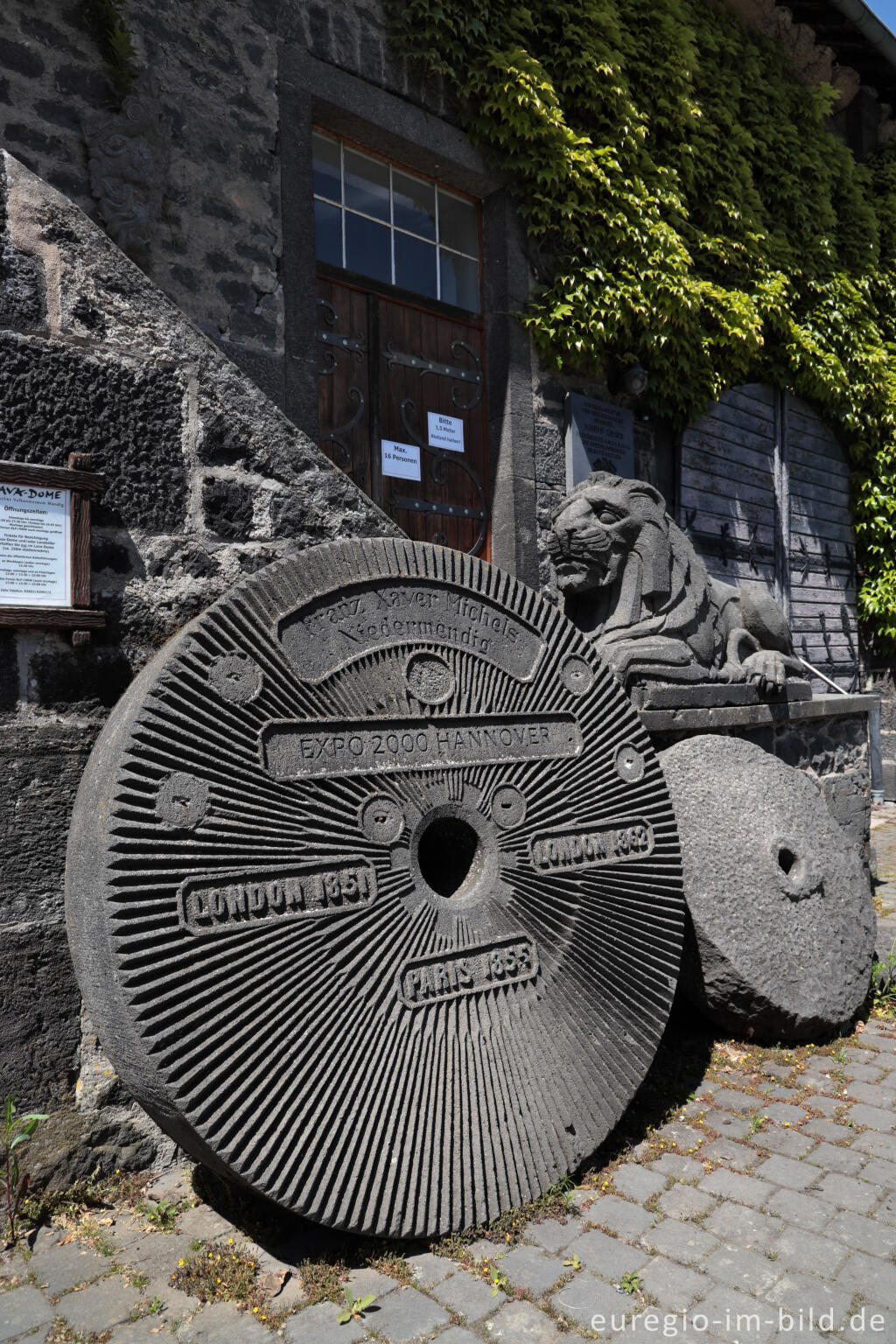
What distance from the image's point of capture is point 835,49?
855 centimetres

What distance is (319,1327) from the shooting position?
1744 millimetres

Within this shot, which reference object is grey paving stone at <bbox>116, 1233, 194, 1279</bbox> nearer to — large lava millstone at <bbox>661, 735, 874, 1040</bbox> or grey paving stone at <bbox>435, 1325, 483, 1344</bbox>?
grey paving stone at <bbox>435, 1325, 483, 1344</bbox>

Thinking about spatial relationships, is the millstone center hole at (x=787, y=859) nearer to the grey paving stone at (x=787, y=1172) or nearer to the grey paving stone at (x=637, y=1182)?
the grey paving stone at (x=787, y=1172)

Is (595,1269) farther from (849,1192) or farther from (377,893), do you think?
(377,893)

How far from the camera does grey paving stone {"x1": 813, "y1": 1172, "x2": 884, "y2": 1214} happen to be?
2.16m

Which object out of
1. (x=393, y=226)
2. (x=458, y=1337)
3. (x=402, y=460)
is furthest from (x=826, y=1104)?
(x=393, y=226)

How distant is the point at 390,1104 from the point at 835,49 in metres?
9.96

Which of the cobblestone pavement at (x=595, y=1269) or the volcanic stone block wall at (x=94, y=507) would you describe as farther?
the volcanic stone block wall at (x=94, y=507)

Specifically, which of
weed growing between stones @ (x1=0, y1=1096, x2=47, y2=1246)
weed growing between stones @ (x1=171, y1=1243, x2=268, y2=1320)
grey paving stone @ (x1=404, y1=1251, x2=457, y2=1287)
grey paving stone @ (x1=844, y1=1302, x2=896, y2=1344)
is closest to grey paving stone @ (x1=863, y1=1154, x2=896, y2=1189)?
grey paving stone @ (x1=844, y1=1302, x2=896, y2=1344)

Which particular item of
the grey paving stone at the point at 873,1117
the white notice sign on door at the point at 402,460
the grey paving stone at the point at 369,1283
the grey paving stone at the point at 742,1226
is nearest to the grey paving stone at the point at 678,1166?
the grey paving stone at the point at 742,1226

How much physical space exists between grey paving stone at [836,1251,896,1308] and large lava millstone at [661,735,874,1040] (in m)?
0.91

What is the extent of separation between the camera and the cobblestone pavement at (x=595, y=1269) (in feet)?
5.73

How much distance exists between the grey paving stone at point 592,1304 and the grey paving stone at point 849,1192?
2.10 feet

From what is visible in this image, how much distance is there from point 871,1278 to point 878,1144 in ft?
2.05
